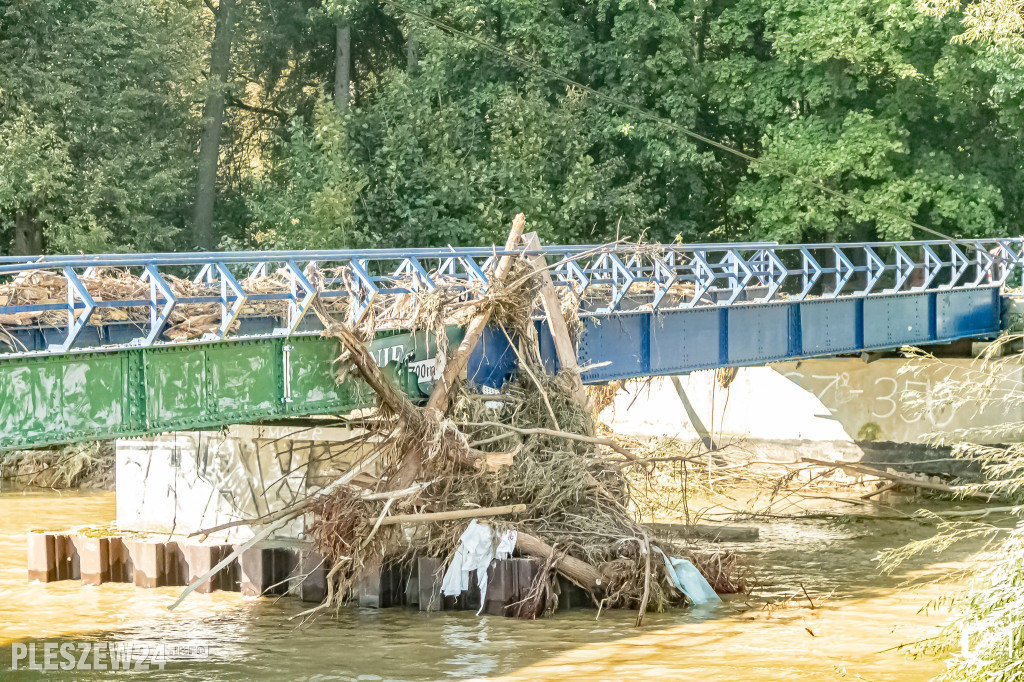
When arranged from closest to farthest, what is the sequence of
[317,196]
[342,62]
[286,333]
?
[286,333] → [317,196] → [342,62]

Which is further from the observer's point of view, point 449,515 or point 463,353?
point 463,353

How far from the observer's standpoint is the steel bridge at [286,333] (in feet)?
39.1

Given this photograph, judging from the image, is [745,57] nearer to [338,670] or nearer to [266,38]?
[266,38]

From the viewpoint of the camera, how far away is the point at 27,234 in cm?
3319

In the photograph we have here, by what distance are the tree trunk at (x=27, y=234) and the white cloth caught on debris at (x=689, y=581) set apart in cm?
2294

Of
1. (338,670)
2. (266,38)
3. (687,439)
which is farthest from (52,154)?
(338,670)

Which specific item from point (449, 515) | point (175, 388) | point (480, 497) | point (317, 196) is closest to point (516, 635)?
point (449, 515)

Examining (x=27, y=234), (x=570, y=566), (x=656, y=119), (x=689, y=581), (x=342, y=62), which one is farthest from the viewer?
(x=342, y=62)

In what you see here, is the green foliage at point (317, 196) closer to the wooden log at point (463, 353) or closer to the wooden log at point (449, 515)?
the wooden log at point (463, 353)

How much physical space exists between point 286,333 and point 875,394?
16.3 m

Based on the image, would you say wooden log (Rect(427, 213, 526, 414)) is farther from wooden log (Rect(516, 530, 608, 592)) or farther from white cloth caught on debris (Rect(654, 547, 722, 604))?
white cloth caught on debris (Rect(654, 547, 722, 604))

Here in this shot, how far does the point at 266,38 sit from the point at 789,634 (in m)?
31.2

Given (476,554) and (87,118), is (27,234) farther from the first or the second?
(476,554)

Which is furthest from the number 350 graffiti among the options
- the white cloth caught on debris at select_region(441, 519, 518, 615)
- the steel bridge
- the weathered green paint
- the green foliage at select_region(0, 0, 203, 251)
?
the green foliage at select_region(0, 0, 203, 251)
